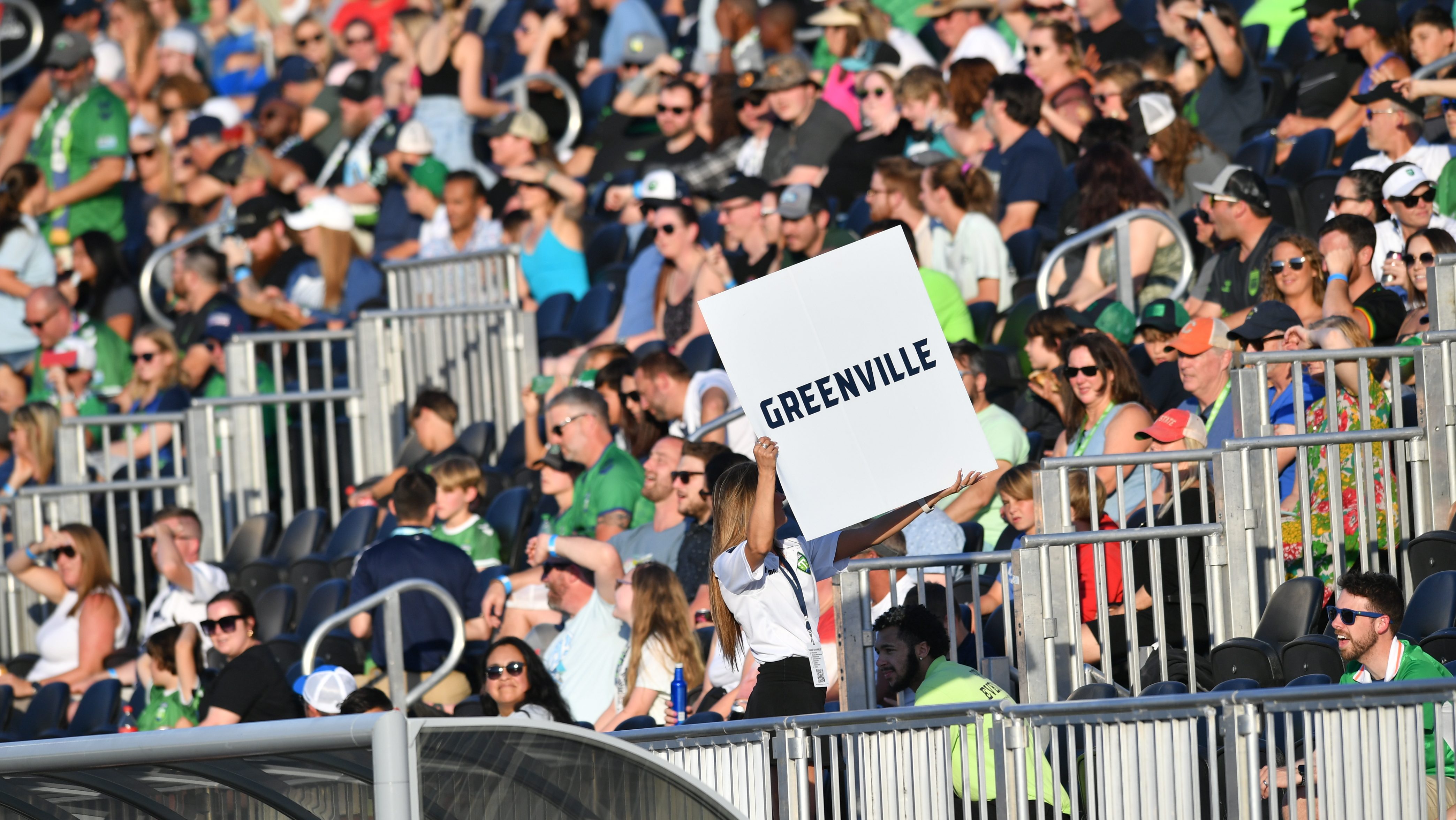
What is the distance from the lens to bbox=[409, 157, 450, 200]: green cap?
1384 centimetres

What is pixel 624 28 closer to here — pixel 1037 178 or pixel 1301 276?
pixel 1037 178

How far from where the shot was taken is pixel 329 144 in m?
15.9

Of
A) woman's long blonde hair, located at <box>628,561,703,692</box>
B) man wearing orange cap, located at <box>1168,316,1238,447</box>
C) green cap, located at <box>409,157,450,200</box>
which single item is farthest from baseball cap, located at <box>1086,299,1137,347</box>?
green cap, located at <box>409,157,450,200</box>

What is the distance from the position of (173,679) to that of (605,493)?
2.11 m

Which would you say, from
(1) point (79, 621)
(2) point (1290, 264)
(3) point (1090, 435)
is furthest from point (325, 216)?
(2) point (1290, 264)

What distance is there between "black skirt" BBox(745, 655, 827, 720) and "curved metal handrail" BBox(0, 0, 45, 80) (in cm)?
1438

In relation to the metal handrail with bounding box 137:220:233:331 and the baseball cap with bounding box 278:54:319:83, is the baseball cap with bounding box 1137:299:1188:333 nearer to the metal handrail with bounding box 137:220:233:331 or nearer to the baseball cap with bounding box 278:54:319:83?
→ the metal handrail with bounding box 137:220:233:331

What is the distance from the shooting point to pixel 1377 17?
1034 cm

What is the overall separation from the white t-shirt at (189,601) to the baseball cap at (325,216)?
11.2 ft

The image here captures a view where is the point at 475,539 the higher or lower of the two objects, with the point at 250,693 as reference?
higher

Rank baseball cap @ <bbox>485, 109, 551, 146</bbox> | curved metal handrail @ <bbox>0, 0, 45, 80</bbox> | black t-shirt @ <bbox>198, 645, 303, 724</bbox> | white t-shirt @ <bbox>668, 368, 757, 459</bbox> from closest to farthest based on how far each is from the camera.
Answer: black t-shirt @ <bbox>198, 645, 303, 724</bbox>
white t-shirt @ <bbox>668, 368, 757, 459</bbox>
baseball cap @ <bbox>485, 109, 551, 146</bbox>
curved metal handrail @ <bbox>0, 0, 45, 80</bbox>

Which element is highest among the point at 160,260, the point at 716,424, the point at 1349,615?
the point at 160,260

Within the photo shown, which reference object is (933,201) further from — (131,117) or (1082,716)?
(131,117)

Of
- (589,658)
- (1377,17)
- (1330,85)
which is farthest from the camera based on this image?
(1330,85)
